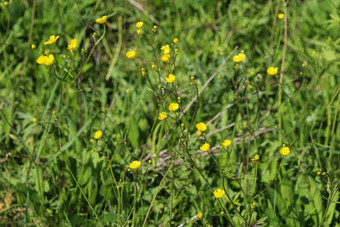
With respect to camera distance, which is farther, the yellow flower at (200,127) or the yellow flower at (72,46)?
the yellow flower at (72,46)

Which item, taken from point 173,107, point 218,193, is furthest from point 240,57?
point 218,193

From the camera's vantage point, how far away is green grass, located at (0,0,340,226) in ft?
6.35

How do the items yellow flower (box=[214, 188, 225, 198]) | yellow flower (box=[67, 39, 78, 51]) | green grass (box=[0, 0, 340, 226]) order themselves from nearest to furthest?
yellow flower (box=[214, 188, 225, 198]), yellow flower (box=[67, 39, 78, 51]), green grass (box=[0, 0, 340, 226])

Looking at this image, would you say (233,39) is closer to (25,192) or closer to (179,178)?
(179,178)

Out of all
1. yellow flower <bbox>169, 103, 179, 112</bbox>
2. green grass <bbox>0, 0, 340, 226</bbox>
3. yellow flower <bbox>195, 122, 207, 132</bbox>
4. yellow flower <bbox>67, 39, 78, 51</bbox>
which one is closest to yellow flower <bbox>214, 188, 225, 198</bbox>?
green grass <bbox>0, 0, 340, 226</bbox>

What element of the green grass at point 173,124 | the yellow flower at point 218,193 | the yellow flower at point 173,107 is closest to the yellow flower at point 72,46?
the green grass at point 173,124

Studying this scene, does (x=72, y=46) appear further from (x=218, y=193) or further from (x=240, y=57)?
(x=218, y=193)

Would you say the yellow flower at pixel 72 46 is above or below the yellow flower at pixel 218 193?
above

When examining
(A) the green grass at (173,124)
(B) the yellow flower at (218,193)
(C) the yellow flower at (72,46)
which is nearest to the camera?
(B) the yellow flower at (218,193)

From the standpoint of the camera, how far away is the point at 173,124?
2.36m

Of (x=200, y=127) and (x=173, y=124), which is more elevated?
(x=200, y=127)

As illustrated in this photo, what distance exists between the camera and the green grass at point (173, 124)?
6.35 feet

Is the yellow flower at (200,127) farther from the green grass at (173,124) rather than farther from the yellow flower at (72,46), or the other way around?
the yellow flower at (72,46)

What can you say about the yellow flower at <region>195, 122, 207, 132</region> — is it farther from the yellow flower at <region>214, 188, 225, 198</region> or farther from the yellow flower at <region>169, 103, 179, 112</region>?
the yellow flower at <region>214, 188, 225, 198</region>
